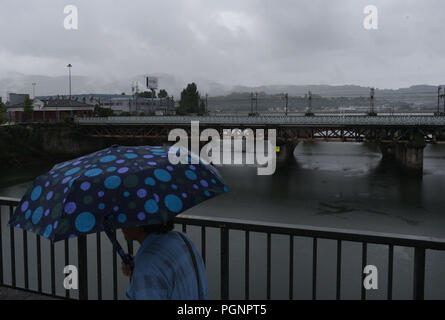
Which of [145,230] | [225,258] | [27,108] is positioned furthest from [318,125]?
[27,108]

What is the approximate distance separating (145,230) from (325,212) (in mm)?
24523

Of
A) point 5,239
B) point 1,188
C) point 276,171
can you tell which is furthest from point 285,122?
point 5,239

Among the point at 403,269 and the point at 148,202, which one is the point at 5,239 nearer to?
the point at 403,269

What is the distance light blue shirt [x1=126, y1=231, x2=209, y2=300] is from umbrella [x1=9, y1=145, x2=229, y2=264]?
5.0 inches

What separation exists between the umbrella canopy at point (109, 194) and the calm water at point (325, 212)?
36.4 ft

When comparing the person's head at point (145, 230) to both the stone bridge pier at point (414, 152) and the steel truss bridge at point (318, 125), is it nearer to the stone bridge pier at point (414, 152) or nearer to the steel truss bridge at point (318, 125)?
the steel truss bridge at point (318, 125)

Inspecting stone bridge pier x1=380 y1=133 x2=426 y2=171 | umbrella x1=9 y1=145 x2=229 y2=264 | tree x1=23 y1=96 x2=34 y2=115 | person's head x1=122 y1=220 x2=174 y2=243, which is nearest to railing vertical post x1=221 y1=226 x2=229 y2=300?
umbrella x1=9 y1=145 x2=229 y2=264

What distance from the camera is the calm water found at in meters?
14.6

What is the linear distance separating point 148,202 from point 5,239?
19.9 m

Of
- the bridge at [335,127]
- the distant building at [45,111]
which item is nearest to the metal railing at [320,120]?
the bridge at [335,127]

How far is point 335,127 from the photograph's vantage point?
41.2m

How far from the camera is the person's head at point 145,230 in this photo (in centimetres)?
238

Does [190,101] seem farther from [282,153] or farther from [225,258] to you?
[225,258]
